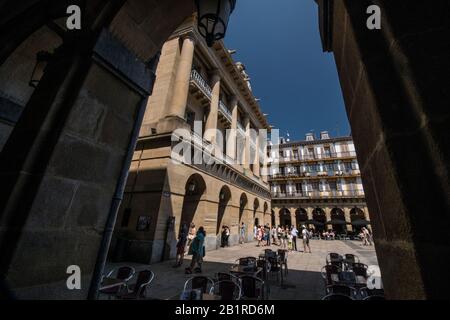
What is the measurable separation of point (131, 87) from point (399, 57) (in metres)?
2.47

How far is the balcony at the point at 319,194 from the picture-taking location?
32.7 meters

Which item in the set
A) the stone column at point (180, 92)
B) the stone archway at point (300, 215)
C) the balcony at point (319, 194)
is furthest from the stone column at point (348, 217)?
the stone column at point (180, 92)

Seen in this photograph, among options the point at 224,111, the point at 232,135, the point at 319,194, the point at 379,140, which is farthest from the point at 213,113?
the point at 319,194

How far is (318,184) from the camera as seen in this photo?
35688 millimetres

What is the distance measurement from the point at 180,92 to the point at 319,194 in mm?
31440

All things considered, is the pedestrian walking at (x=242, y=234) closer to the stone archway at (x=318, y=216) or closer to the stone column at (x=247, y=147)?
the stone column at (x=247, y=147)

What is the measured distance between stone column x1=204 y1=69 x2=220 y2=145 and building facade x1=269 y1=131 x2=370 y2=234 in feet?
84.5

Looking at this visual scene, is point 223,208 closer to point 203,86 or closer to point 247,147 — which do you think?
point 247,147

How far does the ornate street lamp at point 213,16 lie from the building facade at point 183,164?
795cm

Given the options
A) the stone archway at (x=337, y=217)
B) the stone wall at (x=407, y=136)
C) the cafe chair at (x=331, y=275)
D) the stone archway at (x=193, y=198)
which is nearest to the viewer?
the stone wall at (x=407, y=136)

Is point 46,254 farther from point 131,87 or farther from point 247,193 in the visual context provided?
point 247,193

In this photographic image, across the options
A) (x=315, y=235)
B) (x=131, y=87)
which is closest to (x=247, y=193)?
(x=131, y=87)

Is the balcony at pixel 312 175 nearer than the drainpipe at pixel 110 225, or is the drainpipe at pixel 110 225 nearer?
the drainpipe at pixel 110 225

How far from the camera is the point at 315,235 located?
31.8m
